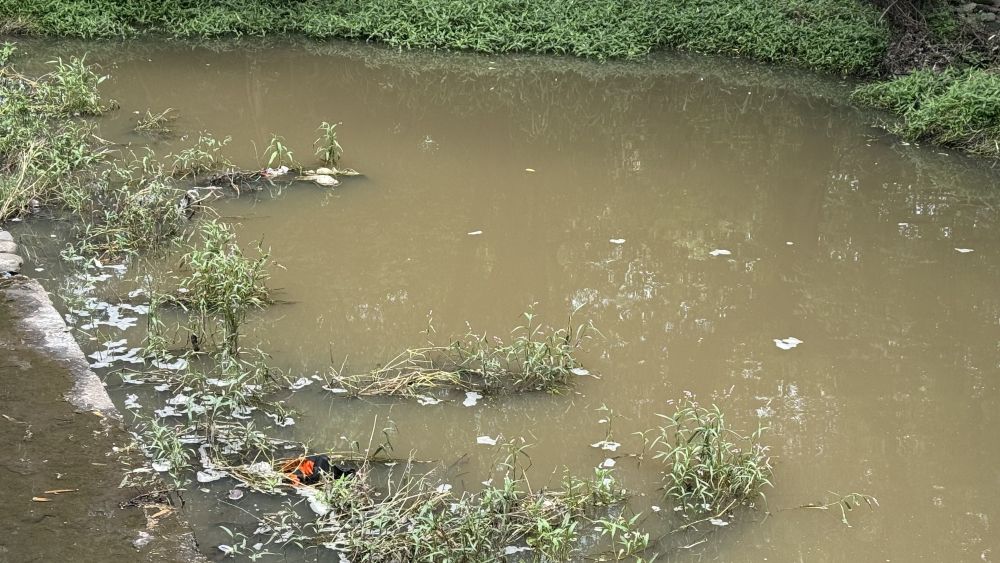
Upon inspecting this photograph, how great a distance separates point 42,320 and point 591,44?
8.10m

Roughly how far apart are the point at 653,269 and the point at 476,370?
1.70 meters

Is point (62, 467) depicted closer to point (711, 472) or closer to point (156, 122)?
point (711, 472)

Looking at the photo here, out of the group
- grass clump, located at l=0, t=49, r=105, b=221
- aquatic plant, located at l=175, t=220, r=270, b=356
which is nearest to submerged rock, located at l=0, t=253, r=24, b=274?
aquatic plant, located at l=175, t=220, r=270, b=356

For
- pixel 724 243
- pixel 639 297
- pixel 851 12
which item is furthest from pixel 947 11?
pixel 639 297

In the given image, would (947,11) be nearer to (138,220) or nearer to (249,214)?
(249,214)

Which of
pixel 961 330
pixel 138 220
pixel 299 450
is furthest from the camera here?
pixel 138 220

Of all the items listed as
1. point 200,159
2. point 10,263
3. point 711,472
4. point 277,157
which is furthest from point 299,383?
point 277,157

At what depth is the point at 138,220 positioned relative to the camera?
5574mm

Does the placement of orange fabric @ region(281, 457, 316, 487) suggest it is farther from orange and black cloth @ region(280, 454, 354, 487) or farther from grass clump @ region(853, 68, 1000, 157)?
grass clump @ region(853, 68, 1000, 157)

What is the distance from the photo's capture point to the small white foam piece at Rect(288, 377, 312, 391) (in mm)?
4207

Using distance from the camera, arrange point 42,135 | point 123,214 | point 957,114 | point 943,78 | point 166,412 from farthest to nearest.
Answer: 1. point 943,78
2. point 957,114
3. point 42,135
4. point 123,214
5. point 166,412

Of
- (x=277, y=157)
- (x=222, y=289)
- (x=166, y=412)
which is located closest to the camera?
(x=166, y=412)

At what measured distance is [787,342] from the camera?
191 inches

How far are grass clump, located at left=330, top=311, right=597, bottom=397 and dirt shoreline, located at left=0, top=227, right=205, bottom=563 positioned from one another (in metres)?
1.10
